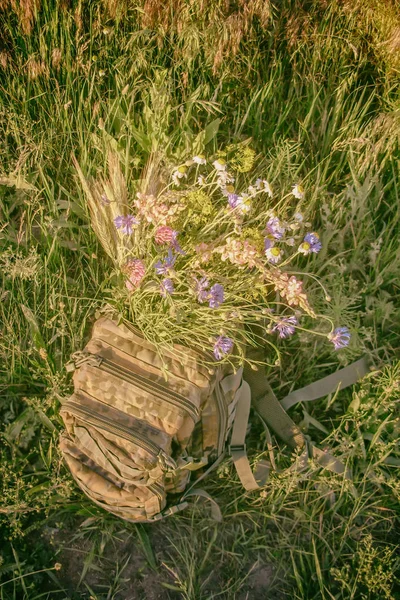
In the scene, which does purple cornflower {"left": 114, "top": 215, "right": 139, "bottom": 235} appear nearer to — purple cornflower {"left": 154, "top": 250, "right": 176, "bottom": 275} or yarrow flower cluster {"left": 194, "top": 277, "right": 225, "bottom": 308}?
purple cornflower {"left": 154, "top": 250, "right": 176, "bottom": 275}

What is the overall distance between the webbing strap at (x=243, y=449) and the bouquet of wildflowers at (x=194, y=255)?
0.78 feet

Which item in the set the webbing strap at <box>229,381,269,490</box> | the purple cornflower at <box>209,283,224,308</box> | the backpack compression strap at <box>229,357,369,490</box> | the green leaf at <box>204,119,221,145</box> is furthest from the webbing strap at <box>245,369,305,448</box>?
the green leaf at <box>204,119,221,145</box>

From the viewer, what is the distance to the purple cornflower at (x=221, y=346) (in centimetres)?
182

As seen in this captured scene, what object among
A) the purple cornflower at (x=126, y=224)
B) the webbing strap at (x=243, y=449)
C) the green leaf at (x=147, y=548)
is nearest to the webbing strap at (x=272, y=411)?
the webbing strap at (x=243, y=449)

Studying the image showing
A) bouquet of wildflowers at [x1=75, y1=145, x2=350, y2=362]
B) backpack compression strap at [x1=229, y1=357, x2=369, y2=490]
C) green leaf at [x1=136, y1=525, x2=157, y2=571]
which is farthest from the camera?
backpack compression strap at [x1=229, y1=357, x2=369, y2=490]

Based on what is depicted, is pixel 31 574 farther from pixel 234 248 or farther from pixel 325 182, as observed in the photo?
pixel 325 182

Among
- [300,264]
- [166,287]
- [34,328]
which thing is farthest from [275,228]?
[34,328]

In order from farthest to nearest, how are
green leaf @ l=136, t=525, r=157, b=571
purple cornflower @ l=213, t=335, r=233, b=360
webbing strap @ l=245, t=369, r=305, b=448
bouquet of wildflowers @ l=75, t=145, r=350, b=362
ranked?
1. webbing strap @ l=245, t=369, r=305, b=448
2. green leaf @ l=136, t=525, r=157, b=571
3. purple cornflower @ l=213, t=335, r=233, b=360
4. bouquet of wildflowers @ l=75, t=145, r=350, b=362

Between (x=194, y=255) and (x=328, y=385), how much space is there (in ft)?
2.91

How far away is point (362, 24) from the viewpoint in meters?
2.44

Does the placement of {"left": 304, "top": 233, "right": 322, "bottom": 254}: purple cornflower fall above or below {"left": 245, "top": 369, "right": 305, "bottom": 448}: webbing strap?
above

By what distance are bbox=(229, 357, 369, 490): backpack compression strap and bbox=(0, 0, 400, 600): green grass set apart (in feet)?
0.21

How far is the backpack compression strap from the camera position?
2135mm

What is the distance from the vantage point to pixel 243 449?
2148mm
